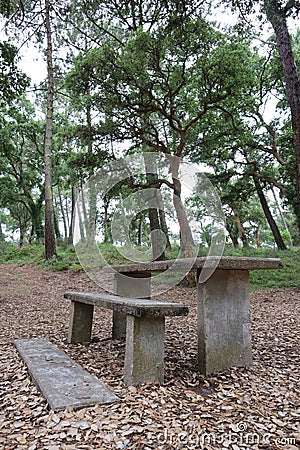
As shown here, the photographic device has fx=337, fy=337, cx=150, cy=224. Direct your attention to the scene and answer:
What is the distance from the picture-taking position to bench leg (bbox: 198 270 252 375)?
2.78m

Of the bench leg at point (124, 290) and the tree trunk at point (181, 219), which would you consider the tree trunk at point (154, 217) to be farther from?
the bench leg at point (124, 290)

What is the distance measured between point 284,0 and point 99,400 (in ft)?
21.6

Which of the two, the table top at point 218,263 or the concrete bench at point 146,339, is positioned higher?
the table top at point 218,263

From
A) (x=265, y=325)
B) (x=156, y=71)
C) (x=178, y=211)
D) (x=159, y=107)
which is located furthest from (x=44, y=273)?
(x=265, y=325)

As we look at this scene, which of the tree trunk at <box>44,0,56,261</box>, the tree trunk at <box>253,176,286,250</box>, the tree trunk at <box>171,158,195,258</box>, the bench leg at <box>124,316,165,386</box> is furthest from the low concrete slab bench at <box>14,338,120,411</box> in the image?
the tree trunk at <box>253,176,286,250</box>

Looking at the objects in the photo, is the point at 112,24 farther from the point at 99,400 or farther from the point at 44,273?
the point at 99,400

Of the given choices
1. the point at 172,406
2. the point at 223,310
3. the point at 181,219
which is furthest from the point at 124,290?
the point at 181,219

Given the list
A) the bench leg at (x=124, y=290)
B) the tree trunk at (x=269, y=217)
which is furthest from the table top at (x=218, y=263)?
the tree trunk at (x=269, y=217)

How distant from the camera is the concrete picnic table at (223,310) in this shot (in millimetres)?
2711

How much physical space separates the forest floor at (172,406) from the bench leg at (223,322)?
109 mm

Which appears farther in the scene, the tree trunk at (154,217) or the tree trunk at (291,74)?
the tree trunk at (154,217)

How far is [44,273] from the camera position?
33.0ft

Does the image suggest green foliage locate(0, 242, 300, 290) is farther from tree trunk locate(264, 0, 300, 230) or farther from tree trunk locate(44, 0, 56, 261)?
tree trunk locate(264, 0, 300, 230)

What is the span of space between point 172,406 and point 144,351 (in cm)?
46
